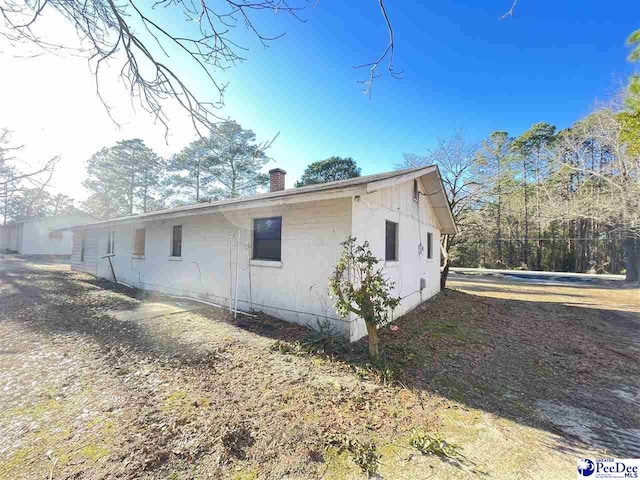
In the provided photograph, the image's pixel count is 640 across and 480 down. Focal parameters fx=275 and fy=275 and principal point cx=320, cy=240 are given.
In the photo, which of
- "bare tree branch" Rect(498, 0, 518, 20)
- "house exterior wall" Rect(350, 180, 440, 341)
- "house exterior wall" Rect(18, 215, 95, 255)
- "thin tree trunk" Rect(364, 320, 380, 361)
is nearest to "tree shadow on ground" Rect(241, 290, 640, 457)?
"thin tree trunk" Rect(364, 320, 380, 361)

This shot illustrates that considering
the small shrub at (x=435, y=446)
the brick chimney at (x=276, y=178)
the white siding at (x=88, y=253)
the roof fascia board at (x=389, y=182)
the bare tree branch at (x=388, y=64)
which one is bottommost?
the small shrub at (x=435, y=446)

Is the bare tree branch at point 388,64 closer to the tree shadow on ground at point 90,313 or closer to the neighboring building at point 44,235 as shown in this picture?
the tree shadow on ground at point 90,313

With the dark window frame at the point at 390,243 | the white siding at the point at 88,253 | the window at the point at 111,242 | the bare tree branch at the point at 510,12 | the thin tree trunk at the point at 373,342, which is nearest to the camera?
the bare tree branch at the point at 510,12

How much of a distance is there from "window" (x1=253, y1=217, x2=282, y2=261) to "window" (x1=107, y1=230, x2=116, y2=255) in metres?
9.35

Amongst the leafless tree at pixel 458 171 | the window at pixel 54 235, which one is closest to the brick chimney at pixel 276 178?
the leafless tree at pixel 458 171

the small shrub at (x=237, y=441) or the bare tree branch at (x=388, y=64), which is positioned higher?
the bare tree branch at (x=388, y=64)

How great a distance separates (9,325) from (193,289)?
12.4 ft

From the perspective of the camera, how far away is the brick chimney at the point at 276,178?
9.88 meters

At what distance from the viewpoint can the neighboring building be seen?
24.2m

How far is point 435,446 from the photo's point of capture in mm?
2490

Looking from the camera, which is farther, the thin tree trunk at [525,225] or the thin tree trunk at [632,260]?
the thin tree trunk at [525,225]

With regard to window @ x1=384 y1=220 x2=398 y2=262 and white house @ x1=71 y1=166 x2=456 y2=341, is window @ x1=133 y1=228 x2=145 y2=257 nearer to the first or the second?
white house @ x1=71 y1=166 x2=456 y2=341

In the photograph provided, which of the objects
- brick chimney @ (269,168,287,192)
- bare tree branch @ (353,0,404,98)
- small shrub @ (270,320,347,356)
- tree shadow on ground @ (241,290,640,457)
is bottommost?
tree shadow on ground @ (241,290,640,457)

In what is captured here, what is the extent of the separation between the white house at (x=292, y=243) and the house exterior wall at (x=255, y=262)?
22mm
